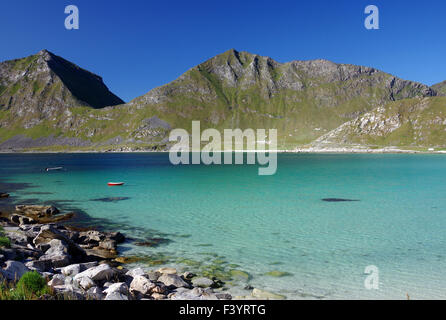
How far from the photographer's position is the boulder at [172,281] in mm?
15953

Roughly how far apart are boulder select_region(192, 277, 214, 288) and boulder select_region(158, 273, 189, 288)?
84 cm

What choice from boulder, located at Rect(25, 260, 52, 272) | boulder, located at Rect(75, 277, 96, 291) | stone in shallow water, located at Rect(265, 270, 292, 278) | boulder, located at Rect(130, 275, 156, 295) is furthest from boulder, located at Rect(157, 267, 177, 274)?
boulder, located at Rect(25, 260, 52, 272)

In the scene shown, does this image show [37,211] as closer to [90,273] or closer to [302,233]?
[90,273]

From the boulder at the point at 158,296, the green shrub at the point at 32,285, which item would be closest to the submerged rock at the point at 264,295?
the boulder at the point at 158,296

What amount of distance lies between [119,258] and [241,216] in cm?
1738

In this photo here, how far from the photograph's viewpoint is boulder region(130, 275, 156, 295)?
14.5 m

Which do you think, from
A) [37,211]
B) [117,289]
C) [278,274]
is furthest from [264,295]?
[37,211]

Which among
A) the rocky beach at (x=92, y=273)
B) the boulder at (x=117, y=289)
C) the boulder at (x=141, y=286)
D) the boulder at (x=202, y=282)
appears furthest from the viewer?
the boulder at (x=202, y=282)

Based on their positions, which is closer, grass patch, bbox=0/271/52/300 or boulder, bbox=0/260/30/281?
grass patch, bbox=0/271/52/300

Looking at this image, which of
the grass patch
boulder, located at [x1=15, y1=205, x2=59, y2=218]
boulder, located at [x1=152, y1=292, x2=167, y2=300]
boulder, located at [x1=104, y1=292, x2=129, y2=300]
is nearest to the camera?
the grass patch

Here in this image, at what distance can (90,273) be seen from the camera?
1541 centimetres

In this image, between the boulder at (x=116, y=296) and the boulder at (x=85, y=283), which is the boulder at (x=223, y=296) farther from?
the boulder at (x=85, y=283)

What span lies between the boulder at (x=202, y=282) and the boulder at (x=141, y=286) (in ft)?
9.33

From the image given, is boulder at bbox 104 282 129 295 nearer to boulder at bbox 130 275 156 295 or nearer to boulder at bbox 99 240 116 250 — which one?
boulder at bbox 130 275 156 295
